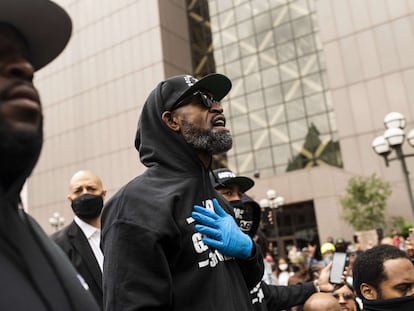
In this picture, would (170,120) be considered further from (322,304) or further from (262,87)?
(262,87)

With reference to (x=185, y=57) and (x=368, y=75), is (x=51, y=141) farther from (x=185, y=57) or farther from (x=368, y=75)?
→ (x=368, y=75)

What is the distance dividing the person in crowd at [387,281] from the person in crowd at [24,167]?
260 centimetres

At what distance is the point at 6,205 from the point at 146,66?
3520 centimetres

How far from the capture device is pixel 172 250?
2.22m

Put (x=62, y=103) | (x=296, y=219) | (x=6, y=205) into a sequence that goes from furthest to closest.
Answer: (x=62, y=103) → (x=296, y=219) → (x=6, y=205)

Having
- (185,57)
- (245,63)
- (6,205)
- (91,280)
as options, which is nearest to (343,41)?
(245,63)

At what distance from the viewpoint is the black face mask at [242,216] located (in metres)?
3.78

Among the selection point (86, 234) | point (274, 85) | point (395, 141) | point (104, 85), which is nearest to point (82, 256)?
point (86, 234)

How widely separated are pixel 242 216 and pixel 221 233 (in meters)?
1.58

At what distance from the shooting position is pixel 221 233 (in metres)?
2.38

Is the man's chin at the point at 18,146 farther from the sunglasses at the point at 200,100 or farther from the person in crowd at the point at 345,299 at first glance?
the person in crowd at the point at 345,299

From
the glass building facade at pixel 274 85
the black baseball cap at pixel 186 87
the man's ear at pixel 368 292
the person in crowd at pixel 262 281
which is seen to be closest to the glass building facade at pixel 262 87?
the glass building facade at pixel 274 85

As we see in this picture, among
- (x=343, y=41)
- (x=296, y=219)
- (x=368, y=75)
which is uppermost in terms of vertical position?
(x=343, y=41)

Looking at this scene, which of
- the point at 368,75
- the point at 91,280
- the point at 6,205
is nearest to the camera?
the point at 6,205
